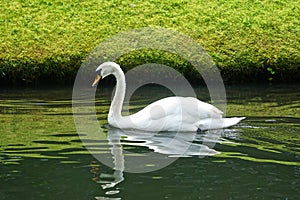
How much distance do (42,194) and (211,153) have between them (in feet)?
6.53

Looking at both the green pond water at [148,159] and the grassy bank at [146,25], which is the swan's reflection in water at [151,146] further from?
the grassy bank at [146,25]

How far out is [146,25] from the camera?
44.1ft

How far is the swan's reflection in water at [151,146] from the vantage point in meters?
6.52

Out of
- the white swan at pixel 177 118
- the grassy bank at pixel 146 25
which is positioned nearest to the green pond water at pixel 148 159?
the white swan at pixel 177 118

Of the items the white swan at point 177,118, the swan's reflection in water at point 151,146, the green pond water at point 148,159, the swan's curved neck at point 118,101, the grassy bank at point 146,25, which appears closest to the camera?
the green pond water at point 148,159

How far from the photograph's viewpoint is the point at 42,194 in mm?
5715

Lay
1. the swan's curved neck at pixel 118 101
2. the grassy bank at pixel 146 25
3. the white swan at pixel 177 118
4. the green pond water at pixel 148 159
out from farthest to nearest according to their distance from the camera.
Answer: the grassy bank at pixel 146 25, the swan's curved neck at pixel 118 101, the white swan at pixel 177 118, the green pond water at pixel 148 159

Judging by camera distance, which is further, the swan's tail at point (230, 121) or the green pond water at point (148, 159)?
the swan's tail at point (230, 121)

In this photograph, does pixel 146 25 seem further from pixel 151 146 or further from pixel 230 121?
pixel 151 146

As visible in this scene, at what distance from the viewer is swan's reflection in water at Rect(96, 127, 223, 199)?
652cm

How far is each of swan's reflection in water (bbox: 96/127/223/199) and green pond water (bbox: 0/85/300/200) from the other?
1 cm

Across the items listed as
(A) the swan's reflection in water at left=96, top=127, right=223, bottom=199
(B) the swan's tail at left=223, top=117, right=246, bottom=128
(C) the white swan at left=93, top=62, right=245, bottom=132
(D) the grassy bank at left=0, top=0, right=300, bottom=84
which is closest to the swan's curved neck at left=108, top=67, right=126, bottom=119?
(C) the white swan at left=93, top=62, right=245, bottom=132

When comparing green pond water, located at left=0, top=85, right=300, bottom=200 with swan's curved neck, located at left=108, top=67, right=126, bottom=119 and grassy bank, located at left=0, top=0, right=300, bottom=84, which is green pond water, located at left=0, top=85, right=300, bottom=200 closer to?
swan's curved neck, located at left=108, top=67, right=126, bottom=119

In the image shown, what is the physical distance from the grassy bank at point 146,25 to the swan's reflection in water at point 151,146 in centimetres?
398
